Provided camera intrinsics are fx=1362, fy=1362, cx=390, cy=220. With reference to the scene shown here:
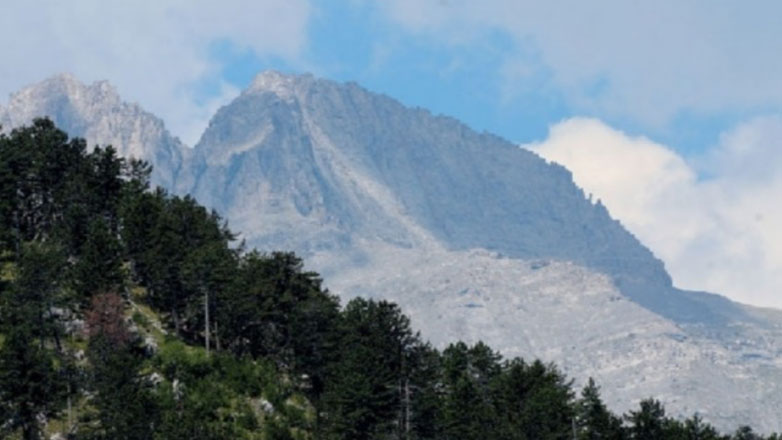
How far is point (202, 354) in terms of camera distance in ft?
437

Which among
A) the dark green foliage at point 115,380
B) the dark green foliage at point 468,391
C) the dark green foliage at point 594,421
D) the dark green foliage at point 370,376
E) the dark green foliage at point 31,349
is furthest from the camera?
the dark green foliage at point 594,421

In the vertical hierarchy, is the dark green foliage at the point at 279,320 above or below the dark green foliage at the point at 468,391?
above

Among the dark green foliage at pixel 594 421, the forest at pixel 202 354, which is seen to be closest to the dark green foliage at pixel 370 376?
the forest at pixel 202 354

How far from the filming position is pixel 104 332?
12550 centimetres

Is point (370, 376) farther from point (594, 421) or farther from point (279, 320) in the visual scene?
point (594, 421)

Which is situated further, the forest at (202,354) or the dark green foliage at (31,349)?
the forest at (202,354)

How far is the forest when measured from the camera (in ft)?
383

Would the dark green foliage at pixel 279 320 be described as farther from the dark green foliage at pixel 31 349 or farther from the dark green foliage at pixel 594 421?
the dark green foliage at pixel 594 421

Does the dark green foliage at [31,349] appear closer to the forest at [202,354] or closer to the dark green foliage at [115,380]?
the forest at [202,354]

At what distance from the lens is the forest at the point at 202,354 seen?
11688 cm

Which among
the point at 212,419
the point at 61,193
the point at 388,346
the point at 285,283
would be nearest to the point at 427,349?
the point at 388,346

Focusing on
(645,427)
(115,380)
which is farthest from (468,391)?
(115,380)

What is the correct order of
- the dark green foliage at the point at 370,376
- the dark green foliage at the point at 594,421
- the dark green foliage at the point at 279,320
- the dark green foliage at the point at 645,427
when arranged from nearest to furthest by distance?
the dark green foliage at the point at 370,376 → the dark green foliage at the point at 594,421 → the dark green foliage at the point at 645,427 → the dark green foliage at the point at 279,320

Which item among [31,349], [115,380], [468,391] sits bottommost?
[115,380]
